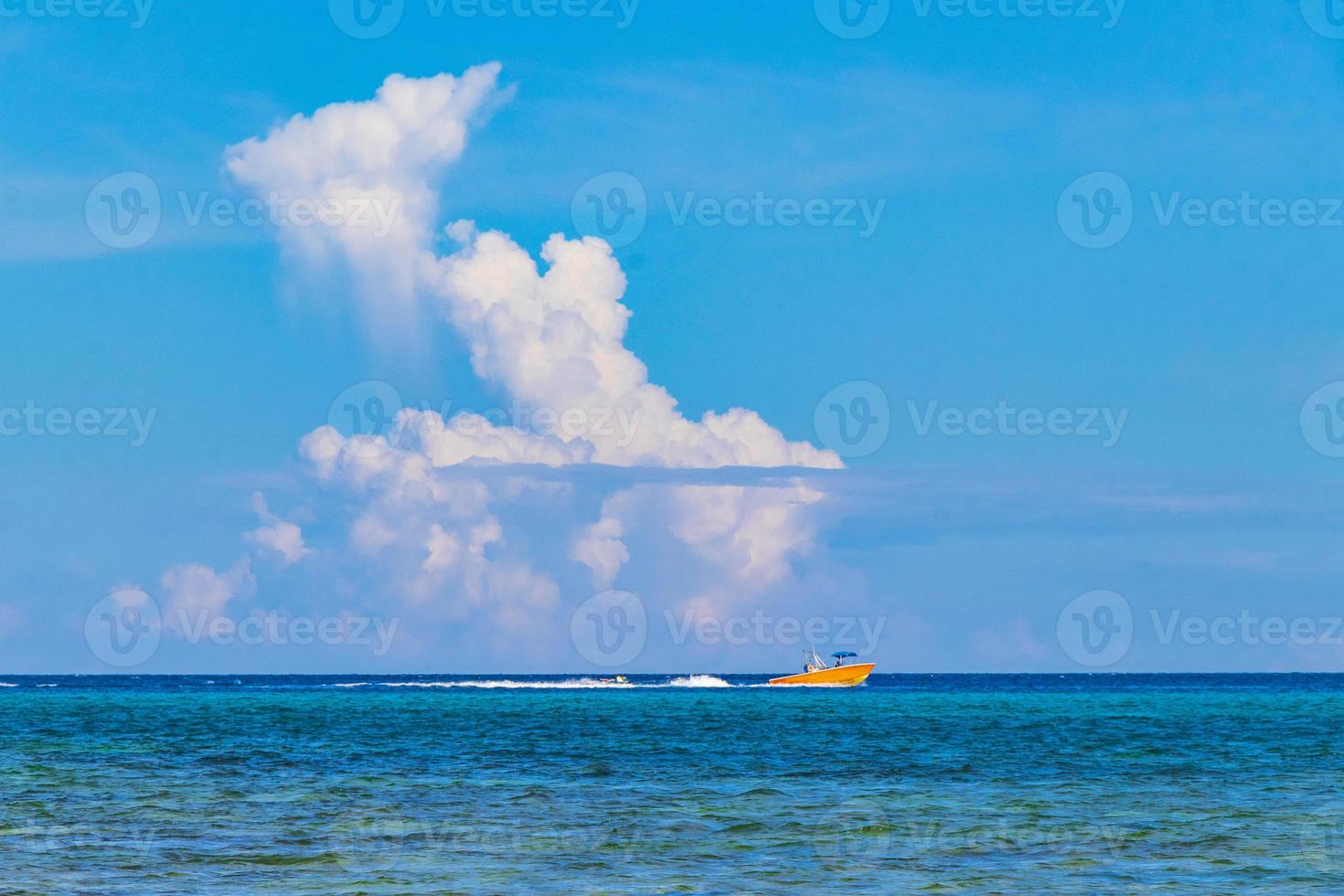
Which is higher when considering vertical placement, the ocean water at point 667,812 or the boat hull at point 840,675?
the boat hull at point 840,675

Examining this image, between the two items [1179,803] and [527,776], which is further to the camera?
[527,776]

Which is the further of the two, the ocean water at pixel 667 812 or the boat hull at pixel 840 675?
the boat hull at pixel 840 675

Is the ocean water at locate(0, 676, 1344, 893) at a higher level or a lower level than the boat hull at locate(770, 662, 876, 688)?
lower

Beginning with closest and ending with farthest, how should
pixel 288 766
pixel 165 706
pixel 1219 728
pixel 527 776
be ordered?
1. pixel 527 776
2. pixel 288 766
3. pixel 1219 728
4. pixel 165 706

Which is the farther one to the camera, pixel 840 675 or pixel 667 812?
pixel 840 675

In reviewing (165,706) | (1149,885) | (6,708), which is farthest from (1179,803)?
(6,708)

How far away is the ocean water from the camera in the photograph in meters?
28.4

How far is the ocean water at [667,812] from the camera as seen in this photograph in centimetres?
2836

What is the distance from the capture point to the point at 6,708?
125 metres

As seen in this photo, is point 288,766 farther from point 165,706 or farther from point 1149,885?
point 165,706

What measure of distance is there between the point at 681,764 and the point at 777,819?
1759cm

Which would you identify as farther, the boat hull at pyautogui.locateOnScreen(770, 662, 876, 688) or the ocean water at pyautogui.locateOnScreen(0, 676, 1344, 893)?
the boat hull at pyautogui.locateOnScreen(770, 662, 876, 688)

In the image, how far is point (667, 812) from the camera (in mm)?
38094

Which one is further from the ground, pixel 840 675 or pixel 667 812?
pixel 840 675
